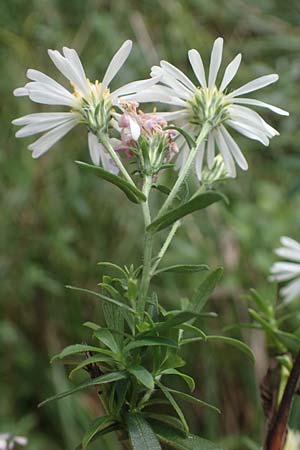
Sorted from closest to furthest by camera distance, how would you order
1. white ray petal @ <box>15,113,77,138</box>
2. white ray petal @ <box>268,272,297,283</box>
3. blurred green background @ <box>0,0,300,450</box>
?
1. white ray petal @ <box>15,113,77,138</box>
2. white ray petal @ <box>268,272,297,283</box>
3. blurred green background @ <box>0,0,300,450</box>

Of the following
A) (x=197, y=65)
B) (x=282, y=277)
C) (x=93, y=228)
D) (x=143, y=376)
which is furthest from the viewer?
(x=93, y=228)

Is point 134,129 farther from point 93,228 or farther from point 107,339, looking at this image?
point 93,228

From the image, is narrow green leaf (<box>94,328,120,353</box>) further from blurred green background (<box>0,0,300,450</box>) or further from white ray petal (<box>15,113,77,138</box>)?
blurred green background (<box>0,0,300,450</box>)

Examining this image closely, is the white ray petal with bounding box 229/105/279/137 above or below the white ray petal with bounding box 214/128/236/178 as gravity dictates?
above

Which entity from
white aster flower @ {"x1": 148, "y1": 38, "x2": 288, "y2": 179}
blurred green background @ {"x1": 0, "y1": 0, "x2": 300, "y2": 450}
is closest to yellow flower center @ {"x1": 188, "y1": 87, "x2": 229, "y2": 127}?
white aster flower @ {"x1": 148, "y1": 38, "x2": 288, "y2": 179}

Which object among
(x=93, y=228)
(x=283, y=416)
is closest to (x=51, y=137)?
(x=283, y=416)

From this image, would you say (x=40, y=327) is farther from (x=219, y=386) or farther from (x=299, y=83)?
(x=299, y=83)

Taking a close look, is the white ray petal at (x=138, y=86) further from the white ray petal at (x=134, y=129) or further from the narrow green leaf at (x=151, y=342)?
the narrow green leaf at (x=151, y=342)
